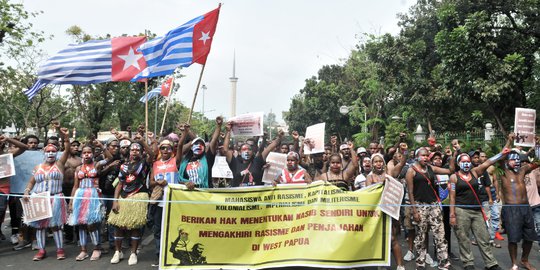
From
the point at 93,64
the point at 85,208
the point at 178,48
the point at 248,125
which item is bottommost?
the point at 85,208

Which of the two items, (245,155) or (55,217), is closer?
(55,217)

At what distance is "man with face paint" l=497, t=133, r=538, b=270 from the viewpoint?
6246 millimetres

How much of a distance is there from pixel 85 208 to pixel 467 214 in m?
5.69

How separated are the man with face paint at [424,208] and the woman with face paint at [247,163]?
2.20 meters

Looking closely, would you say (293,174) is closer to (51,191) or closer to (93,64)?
(51,191)

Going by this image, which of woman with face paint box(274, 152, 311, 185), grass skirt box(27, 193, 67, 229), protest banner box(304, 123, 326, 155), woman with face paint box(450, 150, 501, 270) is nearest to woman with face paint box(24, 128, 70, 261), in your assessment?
grass skirt box(27, 193, 67, 229)

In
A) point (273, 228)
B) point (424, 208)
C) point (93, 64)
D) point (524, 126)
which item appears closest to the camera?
point (273, 228)

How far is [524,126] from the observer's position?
6562 mm

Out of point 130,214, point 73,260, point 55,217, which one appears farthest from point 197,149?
point 73,260

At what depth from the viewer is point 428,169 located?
6398mm

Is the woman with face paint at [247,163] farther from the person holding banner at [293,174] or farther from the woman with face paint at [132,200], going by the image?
the woman with face paint at [132,200]

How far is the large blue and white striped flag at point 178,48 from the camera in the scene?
8.20 meters

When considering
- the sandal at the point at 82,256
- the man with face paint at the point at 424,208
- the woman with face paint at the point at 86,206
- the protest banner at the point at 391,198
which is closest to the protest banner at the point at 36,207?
the woman with face paint at the point at 86,206

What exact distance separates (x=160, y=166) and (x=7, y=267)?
8.50 ft
